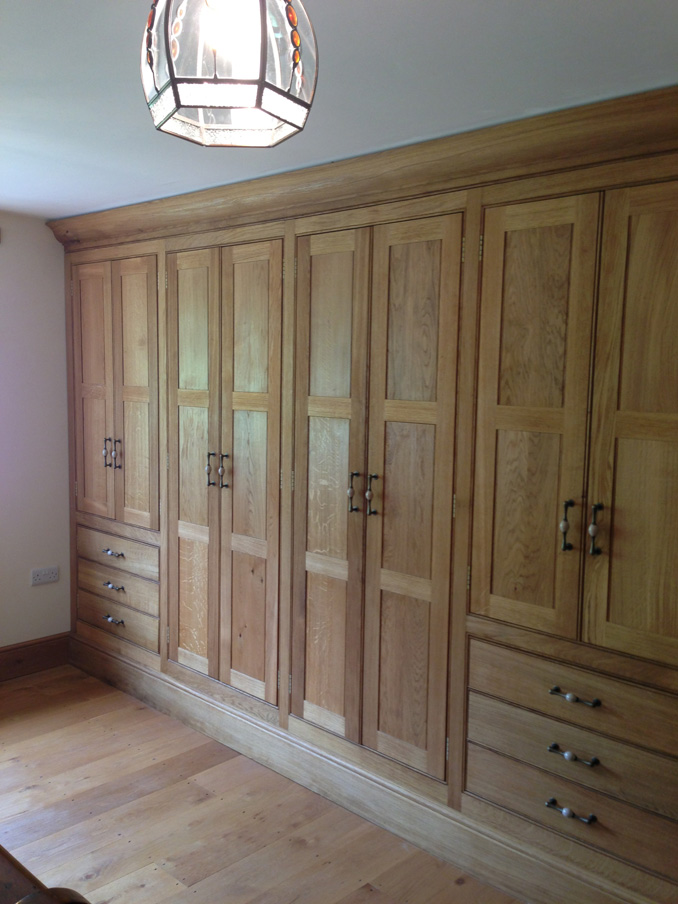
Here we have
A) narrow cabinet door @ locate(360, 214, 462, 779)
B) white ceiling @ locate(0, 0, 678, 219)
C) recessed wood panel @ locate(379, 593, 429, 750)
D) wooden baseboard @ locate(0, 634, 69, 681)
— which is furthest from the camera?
wooden baseboard @ locate(0, 634, 69, 681)

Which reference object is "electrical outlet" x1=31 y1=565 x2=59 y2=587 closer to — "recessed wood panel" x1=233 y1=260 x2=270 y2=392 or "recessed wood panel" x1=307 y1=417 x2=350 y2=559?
"recessed wood panel" x1=233 y1=260 x2=270 y2=392

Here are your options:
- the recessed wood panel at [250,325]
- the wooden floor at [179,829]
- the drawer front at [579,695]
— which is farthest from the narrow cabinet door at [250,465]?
the drawer front at [579,695]

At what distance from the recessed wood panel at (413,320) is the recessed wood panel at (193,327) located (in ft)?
3.48

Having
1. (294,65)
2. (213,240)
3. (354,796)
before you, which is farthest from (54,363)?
(294,65)

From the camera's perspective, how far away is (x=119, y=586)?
12.8 ft

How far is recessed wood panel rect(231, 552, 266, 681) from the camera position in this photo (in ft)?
10.4

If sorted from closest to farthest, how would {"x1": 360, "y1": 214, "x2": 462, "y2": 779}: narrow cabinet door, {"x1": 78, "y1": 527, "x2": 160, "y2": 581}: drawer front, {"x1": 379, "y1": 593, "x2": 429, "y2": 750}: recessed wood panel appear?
{"x1": 360, "y1": 214, "x2": 462, "y2": 779}: narrow cabinet door → {"x1": 379, "y1": 593, "x2": 429, "y2": 750}: recessed wood panel → {"x1": 78, "y1": 527, "x2": 160, "y2": 581}: drawer front

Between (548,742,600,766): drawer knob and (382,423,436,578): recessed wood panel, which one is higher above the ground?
(382,423,436,578): recessed wood panel

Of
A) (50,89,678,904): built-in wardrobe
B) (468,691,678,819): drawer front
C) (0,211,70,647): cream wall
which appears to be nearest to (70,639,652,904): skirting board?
(50,89,678,904): built-in wardrobe

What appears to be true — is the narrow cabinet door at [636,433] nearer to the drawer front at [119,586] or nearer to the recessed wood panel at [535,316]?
the recessed wood panel at [535,316]

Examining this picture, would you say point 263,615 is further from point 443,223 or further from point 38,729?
point 443,223

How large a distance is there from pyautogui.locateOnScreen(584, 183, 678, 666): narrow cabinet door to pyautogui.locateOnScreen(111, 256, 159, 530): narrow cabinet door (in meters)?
2.24

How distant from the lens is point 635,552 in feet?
6.82

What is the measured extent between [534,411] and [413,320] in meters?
0.57
